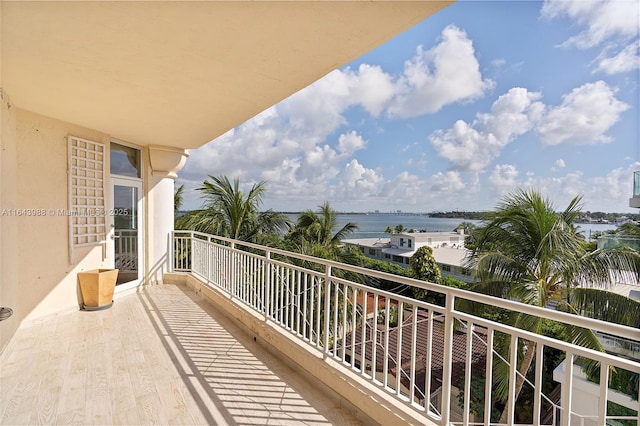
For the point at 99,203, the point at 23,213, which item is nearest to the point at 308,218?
the point at 99,203

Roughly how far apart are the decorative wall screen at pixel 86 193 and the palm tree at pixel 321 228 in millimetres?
7964

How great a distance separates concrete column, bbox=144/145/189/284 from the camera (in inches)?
214

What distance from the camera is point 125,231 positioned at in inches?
202

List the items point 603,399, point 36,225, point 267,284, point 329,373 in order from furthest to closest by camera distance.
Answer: point 36,225
point 267,284
point 329,373
point 603,399

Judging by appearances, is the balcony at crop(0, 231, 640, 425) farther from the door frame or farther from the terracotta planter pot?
the door frame

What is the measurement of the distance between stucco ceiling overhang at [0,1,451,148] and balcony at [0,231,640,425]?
151 cm

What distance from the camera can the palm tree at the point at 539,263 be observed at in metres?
6.36

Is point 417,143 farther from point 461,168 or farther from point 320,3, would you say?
point 320,3

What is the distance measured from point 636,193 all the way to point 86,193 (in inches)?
558

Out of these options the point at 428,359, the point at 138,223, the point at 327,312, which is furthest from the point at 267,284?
the point at 138,223

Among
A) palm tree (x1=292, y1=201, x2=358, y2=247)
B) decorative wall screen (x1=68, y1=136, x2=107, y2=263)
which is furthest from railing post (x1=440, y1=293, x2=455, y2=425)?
palm tree (x1=292, y1=201, x2=358, y2=247)

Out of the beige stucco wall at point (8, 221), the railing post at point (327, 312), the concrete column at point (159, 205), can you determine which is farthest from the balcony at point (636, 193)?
the beige stucco wall at point (8, 221)

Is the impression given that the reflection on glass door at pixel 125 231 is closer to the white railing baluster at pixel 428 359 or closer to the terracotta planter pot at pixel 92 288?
the terracotta planter pot at pixel 92 288

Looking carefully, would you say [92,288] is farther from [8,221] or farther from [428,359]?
[428,359]
